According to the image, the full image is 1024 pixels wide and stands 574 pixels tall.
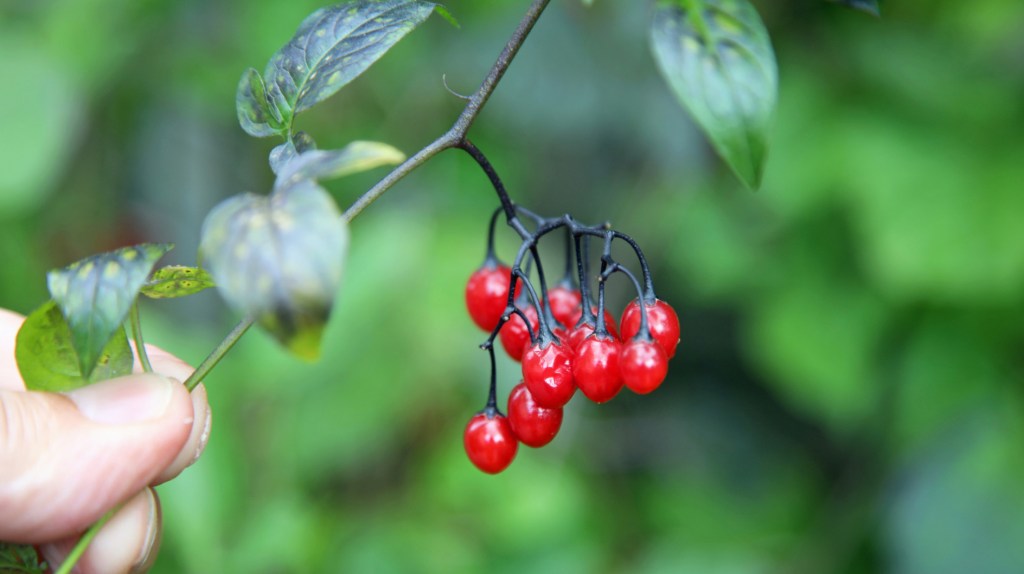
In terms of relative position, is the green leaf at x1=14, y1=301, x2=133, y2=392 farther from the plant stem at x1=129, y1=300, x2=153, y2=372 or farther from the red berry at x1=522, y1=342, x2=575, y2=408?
the red berry at x1=522, y1=342, x2=575, y2=408

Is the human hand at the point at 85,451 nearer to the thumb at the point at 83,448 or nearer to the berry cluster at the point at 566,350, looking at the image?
the thumb at the point at 83,448

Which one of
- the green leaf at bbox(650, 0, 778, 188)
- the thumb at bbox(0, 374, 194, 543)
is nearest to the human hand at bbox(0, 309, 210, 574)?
the thumb at bbox(0, 374, 194, 543)

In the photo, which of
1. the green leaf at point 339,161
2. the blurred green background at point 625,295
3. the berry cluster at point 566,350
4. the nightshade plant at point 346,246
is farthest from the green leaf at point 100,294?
the blurred green background at point 625,295

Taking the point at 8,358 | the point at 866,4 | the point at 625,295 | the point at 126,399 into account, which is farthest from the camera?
the point at 625,295

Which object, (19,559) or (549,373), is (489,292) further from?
(19,559)

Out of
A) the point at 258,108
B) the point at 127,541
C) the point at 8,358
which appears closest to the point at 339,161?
the point at 258,108

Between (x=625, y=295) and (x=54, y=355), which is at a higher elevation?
(x=54, y=355)
